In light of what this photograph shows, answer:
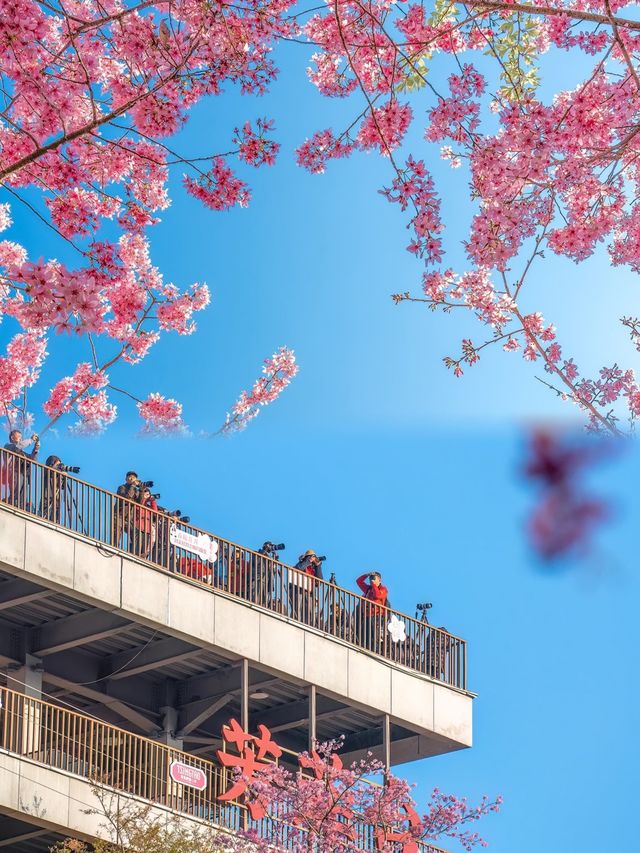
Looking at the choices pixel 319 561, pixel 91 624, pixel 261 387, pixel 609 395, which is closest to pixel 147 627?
pixel 91 624

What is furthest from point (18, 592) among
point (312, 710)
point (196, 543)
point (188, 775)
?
point (312, 710)

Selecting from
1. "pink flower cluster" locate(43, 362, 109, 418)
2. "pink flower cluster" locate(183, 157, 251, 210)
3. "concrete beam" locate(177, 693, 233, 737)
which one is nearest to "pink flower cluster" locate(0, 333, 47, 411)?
"pink flower cluster" locate(43, 362, 109, 418)

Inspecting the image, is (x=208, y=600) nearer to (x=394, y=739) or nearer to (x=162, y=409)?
(x=162, y=409)

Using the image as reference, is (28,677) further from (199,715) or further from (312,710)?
(312,710)

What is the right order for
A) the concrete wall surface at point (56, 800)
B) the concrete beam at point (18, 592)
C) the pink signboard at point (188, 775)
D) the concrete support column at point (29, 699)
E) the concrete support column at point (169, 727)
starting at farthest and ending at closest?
the concrete support column at point (169, 727), the pink signboard at point (188, 775), the concrete beam at point (18, 592), the concrete support column at point (29, 699), the concrete wall surface at point (56, 800)

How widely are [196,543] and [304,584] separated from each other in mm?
2710

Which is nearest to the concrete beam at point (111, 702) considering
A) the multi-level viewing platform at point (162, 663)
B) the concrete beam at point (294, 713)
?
the multi-level viewing platform at point (162, 663)

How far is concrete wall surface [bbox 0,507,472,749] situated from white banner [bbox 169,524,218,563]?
0.55 meters

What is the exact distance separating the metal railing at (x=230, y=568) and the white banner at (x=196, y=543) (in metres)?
0.02

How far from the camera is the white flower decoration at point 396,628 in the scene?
107 feet

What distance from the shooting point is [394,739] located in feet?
113

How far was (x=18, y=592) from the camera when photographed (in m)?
27.7

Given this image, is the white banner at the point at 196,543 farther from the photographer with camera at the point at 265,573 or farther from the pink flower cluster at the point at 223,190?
the pink flower cluster at the point at 223,190

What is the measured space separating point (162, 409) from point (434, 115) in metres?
12.5
